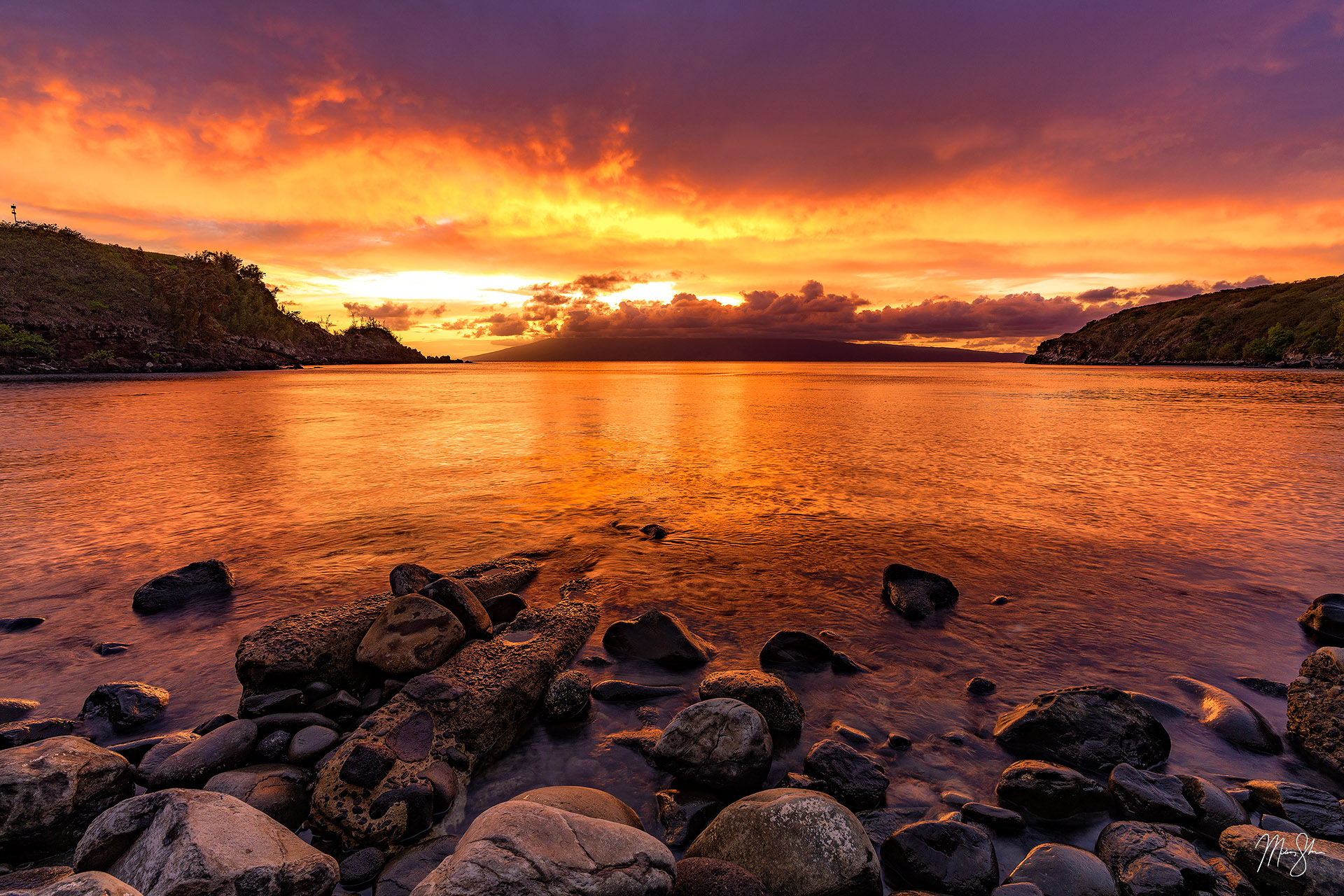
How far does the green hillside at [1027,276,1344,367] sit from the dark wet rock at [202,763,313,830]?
17403cm

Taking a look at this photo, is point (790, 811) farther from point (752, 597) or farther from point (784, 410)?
point (784, 410)

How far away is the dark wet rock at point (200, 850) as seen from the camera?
2957 millimetres

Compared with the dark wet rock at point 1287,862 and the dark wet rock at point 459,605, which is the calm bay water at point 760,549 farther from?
A: the dark wet rock at point 459,605

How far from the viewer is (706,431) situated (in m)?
27.5

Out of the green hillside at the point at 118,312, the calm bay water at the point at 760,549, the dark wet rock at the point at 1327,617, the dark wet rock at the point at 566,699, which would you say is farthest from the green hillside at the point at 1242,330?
the green hillside at the point at 118,312

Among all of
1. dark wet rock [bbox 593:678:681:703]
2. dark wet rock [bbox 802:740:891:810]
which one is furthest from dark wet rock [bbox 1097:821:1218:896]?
dark wet rock [bbox 593:678:681:703]

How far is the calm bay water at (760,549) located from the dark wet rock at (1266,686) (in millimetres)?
129

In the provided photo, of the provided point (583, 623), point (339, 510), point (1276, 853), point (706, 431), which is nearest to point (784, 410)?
point (706, 431)

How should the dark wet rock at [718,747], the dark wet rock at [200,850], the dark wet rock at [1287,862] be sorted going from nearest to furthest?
the dark wet rock at [200,850] → the dark wet rock at [1287,862] → the dark wet rock at [718,747]

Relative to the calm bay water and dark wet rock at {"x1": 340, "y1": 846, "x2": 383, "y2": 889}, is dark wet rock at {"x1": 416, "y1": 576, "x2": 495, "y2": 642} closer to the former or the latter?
the calm bay water

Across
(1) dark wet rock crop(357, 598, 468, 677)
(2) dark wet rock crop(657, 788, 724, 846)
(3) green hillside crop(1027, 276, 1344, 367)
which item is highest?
(3) green hillside crop(1027, 276, 1344, 367)

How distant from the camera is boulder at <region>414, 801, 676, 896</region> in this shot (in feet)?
9.09

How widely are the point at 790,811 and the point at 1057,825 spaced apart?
217cm

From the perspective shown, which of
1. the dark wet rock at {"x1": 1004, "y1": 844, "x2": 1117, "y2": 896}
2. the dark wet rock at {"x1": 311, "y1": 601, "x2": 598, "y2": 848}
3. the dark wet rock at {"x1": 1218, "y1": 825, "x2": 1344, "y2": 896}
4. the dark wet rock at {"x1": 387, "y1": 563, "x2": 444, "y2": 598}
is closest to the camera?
the dark wet rock at {"x1": 1218, "y1": 825, "x2": 1344, "y2": 896}
